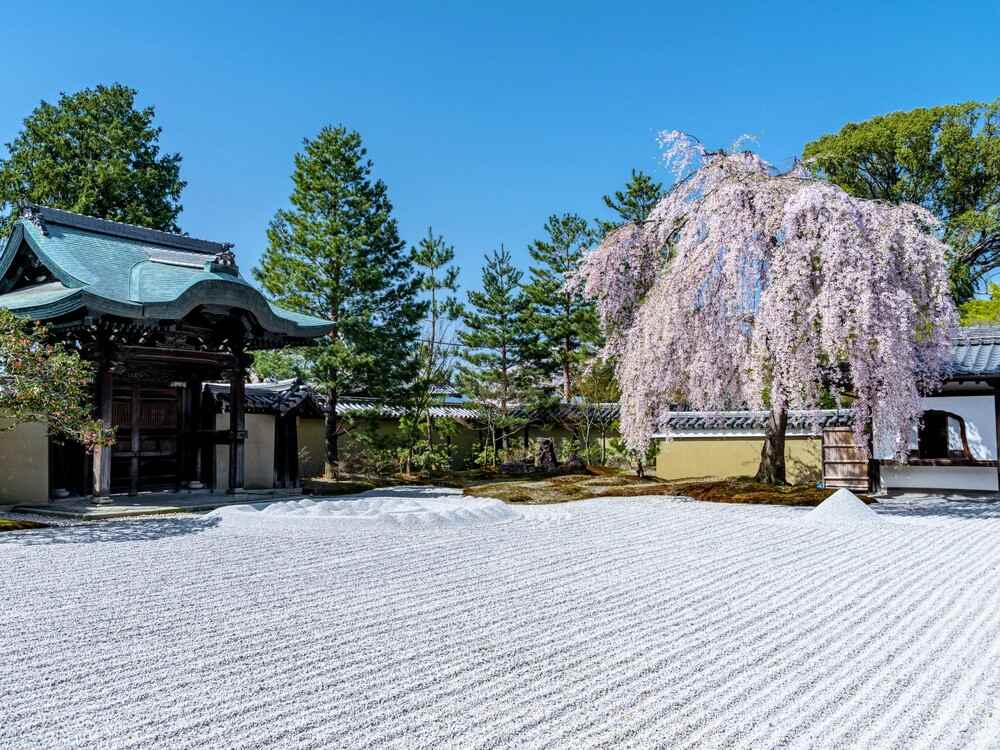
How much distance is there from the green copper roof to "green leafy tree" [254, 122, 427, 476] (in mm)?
3889

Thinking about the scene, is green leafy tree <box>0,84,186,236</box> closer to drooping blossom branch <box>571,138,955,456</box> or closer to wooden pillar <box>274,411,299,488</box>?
wooden pillar <box>274,411,299,488</box>

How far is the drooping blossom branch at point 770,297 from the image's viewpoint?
10266 mm

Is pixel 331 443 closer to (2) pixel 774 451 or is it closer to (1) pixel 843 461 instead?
(2) pixel 774 451

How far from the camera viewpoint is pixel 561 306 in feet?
76.3

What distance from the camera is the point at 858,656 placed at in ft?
12.9

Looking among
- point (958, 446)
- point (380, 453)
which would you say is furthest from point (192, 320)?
point (958, 446)

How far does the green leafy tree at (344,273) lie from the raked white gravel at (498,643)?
33.2 ft

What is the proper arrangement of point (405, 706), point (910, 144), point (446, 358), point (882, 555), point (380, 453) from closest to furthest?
point (405, 706) → point (882, 555) → point (380, 453) → point (446, 358) → point (910, 144)

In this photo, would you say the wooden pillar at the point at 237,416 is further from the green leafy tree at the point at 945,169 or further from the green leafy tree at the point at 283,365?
the green leafy tree at the point at 945,169

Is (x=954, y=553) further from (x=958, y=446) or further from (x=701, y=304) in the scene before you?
(x=958, y=446)

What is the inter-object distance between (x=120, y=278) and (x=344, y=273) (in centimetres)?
664

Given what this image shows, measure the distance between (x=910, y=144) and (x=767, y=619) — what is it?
24.2 meters

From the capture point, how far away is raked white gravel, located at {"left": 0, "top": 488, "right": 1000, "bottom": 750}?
2.99 m

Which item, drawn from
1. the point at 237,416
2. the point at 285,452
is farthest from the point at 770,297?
the point at 285,452
